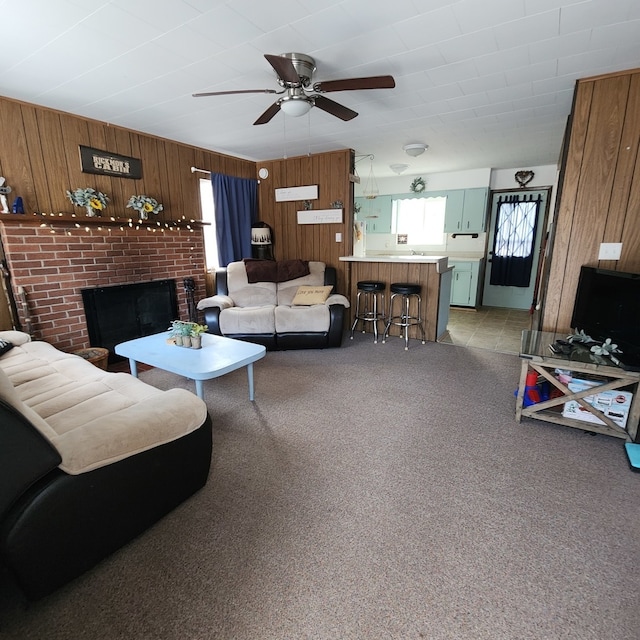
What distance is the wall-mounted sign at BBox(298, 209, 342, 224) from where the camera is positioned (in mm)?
4742

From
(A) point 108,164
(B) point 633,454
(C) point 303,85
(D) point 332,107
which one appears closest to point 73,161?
(A) point 108,164

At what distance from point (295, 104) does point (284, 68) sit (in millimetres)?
410

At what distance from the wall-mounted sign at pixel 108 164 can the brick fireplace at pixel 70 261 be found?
0.50m

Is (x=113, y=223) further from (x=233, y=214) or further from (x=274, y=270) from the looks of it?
(x=274, y=270)

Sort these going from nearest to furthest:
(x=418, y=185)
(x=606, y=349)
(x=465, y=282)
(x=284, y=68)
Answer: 1. (x=284, y=68)
2. (x=606, y=349)
3. (x=465, y=282)
4. (x=418, y=185)

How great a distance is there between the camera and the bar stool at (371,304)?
436cm

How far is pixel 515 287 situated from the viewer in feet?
19.7

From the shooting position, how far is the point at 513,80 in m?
2.58

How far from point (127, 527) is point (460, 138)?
15.3 feet

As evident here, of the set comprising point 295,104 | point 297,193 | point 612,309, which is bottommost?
point 612,309

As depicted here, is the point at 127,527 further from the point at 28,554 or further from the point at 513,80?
the point at 513,80

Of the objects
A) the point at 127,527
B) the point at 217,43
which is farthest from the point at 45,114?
the point at 127,527

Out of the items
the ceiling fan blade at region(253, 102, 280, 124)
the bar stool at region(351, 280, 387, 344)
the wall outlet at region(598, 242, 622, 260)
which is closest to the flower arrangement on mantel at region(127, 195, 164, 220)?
the ceiling fan blade at region(253, 102, 280, 124)

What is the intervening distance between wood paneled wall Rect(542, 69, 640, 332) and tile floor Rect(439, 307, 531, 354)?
146cm
